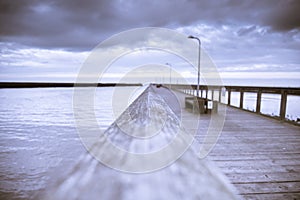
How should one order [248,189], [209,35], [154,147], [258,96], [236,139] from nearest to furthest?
[248,189] < [236,139] < [154,147] < [258,96] < [209,35]

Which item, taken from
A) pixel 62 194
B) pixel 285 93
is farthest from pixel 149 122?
pixel 62 194

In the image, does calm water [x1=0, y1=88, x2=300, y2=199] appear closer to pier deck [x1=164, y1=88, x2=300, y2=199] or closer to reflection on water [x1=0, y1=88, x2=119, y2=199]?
reflection on water [x1=0, y1=88, x2=119, y2=199]

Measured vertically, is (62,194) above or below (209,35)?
below

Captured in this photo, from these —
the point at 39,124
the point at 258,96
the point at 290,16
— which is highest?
the point at 290,16

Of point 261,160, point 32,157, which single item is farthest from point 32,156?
point 261,160

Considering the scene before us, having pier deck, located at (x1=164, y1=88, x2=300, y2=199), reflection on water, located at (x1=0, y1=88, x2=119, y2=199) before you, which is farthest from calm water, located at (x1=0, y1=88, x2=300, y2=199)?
pier deck, located at (x1=164, y1=88, x2=300, y2=199)

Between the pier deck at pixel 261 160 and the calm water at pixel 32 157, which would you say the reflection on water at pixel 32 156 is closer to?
the calm water at pixel 32 157

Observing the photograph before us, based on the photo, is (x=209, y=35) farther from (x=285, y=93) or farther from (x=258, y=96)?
(x=285, y=93)

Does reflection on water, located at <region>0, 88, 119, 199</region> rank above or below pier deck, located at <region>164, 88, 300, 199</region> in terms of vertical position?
below

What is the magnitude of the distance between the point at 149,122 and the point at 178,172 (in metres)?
4.03

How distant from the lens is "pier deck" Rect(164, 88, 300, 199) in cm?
202

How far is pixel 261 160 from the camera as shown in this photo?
2.79 metres

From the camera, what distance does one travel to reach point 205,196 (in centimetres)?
221

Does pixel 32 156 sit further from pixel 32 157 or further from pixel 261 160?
pixel 261 160
